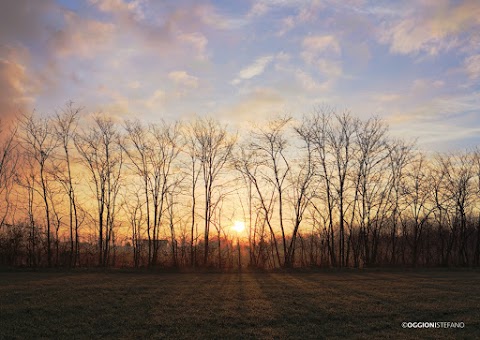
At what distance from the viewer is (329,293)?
13328 mm

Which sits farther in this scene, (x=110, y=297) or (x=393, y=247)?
(x=393, y=247)

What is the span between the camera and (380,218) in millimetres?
29391

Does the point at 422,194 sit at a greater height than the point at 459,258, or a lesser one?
greater

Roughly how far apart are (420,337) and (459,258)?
1034 inches

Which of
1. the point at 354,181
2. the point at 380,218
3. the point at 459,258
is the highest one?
the point at 354,181

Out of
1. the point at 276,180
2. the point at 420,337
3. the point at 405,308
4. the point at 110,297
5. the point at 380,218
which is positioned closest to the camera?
the point at 420,337

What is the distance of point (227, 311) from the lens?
10305mm

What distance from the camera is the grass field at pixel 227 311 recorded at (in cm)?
859

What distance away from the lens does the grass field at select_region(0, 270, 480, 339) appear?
859cm

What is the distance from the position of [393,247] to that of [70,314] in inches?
999

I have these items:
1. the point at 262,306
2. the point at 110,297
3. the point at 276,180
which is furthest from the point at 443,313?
the point at 276,180

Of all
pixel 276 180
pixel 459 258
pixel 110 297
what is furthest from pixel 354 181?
pixel 110 297

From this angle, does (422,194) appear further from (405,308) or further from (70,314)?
(70,314)

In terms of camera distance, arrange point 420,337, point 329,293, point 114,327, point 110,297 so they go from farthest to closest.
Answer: point 329,293
point 110,297
point 114,327
point 420,337
